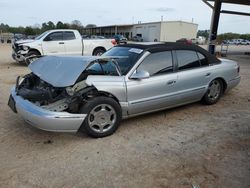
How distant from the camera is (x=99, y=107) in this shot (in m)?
4.37

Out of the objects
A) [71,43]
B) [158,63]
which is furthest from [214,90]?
[71,43]

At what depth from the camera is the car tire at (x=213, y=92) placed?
6.12 m

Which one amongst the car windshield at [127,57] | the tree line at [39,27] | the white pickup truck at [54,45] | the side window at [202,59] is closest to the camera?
the car windshield at [127,57]

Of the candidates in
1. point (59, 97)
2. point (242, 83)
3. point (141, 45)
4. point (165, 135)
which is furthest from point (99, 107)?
point (242, 83)

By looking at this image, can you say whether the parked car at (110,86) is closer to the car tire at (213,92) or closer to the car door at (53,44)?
the car tire at (213,92)

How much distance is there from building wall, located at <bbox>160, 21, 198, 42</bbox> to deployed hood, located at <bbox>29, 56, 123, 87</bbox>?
198ft

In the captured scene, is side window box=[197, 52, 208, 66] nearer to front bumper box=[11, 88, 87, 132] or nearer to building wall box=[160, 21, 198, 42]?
front bumper box=[11, 88, 87, 132]

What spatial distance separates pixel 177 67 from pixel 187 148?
1859 millimetres

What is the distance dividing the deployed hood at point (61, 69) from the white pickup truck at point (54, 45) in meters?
8.03

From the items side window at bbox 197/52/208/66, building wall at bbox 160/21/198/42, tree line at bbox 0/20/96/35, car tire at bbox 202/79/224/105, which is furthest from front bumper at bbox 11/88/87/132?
building wall at bbox 160/21/198/42

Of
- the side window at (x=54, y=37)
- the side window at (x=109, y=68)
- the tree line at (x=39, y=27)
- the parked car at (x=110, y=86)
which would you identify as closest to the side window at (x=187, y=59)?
the parked car at (x=110, y=86)

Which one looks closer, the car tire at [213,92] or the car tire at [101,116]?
the car tire at [101,116]

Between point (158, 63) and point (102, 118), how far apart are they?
1.59 metres

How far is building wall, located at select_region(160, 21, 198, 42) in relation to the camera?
6394 cm
